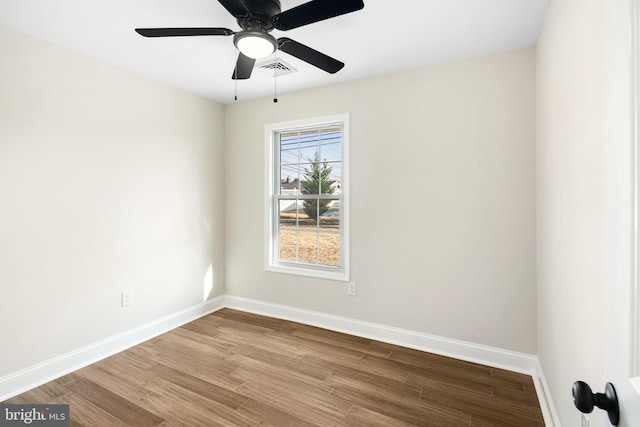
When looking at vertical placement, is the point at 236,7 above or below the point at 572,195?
above

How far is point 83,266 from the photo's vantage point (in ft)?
8.39

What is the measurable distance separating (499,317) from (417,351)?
0.74 meters

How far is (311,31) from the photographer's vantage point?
2.21 m

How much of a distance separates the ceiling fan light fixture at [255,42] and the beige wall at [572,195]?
56.4 inches

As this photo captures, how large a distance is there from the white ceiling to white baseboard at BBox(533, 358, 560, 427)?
94.2 inches

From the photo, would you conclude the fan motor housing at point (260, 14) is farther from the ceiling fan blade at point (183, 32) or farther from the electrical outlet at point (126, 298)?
the electrical outlet at point (126, 298)

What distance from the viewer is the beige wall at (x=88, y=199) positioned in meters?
2.18

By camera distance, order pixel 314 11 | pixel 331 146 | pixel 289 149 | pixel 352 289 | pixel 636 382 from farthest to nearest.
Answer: pixel 289 149 → pixel 331 146 → pixel 352 289 → pixel 314 11 → pixel 636 382

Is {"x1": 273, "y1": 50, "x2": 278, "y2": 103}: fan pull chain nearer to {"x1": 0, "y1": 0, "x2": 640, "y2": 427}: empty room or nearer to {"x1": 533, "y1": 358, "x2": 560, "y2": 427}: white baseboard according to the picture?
{"x1": 0, "y1": 0, "x2": 640, "y2": 427}: empty room

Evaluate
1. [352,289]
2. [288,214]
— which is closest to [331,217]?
[288,214]

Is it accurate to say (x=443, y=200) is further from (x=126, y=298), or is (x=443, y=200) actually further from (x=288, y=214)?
(x=126, y=298)

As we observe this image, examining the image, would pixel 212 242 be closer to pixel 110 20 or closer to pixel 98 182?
pixel 98 182

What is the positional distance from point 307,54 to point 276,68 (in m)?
0.77

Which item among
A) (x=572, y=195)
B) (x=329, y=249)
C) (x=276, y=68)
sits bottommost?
(x=329, y=249)
